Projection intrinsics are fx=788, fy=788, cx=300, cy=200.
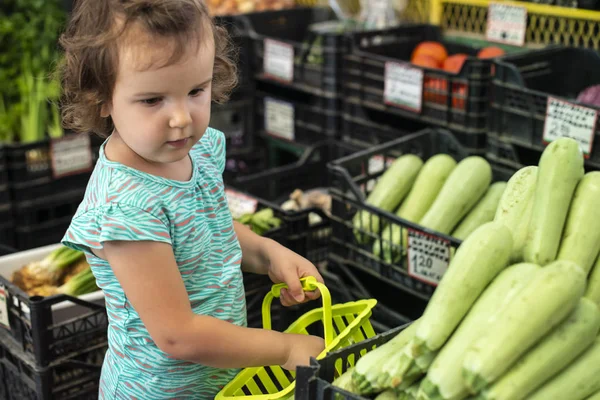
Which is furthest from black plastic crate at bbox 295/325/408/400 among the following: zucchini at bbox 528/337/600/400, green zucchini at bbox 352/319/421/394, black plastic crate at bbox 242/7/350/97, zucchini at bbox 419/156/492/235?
black plastic crate at bbox 242/7/350/97

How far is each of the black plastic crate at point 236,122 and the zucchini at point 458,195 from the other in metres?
1.49

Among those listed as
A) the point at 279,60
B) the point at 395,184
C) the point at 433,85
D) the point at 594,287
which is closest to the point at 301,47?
the point at 279,60

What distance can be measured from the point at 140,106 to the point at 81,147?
78.0 inches

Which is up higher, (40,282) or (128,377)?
(128,377)

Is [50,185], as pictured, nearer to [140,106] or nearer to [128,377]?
[128,377]

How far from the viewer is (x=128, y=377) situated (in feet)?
5.06

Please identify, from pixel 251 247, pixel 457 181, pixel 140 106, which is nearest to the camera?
pixel 140 106

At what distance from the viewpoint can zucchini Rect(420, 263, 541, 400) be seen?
113 cm

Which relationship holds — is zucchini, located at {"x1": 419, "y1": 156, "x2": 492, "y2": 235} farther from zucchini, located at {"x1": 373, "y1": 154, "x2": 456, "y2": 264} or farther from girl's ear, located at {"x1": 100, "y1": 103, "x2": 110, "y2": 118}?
girl's ear, located at {"x1": 100, "y1": 103, "x2": 110, "y2": 118}

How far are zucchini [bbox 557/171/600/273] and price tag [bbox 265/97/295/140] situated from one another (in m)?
2.07

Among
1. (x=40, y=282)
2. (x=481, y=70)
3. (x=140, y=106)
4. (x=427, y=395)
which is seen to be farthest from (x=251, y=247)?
(x=481, y=70)

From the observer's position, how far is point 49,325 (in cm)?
192

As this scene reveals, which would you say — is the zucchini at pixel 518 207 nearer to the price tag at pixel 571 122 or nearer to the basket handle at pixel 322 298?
the basket handle at pixel 322 298

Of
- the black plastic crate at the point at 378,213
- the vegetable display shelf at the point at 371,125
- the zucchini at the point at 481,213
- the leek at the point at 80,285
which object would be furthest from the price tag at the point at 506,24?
the leek at the point at 80,285
